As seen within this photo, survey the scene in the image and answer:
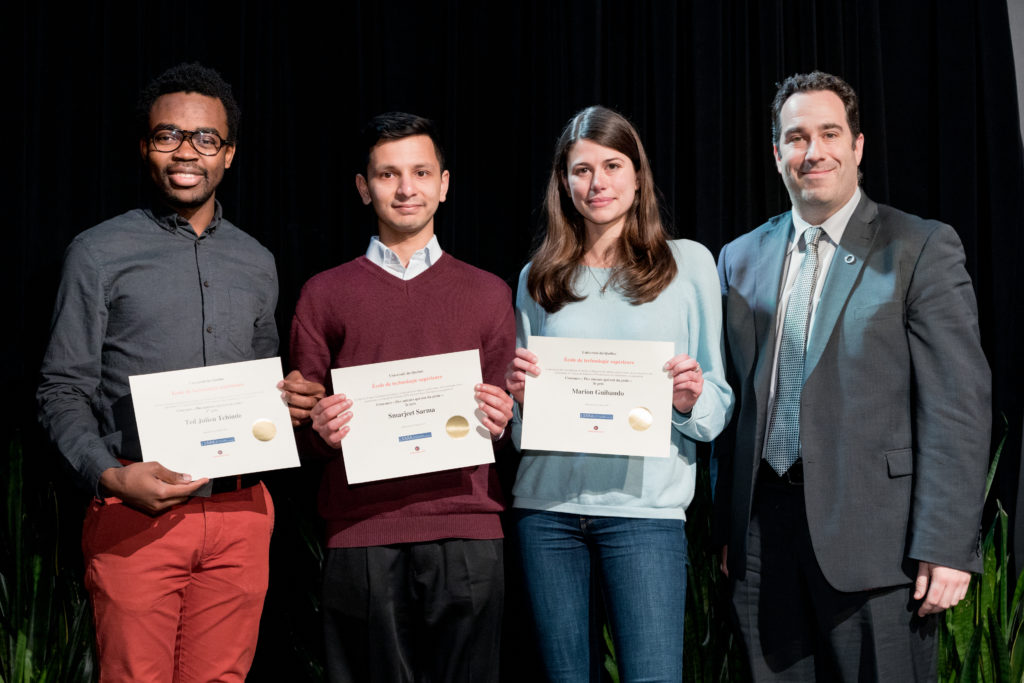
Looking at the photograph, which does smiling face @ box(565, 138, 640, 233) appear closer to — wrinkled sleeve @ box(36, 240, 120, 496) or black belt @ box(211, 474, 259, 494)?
black belt @ box(211, 474, 259, 494)

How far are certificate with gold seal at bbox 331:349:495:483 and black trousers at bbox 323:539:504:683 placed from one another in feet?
0.70

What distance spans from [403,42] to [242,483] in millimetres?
1863

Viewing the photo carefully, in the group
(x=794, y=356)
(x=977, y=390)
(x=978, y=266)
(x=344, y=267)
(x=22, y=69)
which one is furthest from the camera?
(x=978, y=266)

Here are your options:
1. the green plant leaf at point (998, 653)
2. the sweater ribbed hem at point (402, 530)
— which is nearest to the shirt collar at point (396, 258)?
the sweater ribbed hem at point (402, 530)

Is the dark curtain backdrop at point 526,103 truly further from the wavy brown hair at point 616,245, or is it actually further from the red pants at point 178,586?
the red pants at point 178,586

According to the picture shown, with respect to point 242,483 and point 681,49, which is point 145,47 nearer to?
point 242,483

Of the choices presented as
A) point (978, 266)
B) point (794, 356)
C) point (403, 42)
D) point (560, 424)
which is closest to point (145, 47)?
point (403, 42)

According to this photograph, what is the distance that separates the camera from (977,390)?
1.95 meters

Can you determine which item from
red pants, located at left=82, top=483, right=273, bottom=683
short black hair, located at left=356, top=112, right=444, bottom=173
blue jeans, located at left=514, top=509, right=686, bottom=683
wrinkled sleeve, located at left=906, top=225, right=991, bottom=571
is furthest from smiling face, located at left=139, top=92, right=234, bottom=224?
wrinkled sleeve, located at left=906, top=225, right=991, bottom=571

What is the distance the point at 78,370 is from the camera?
2.07 meters

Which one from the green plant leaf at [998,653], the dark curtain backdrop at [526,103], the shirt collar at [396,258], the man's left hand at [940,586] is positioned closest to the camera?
the man's left hand at [940,586]

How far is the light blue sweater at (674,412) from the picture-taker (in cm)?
207

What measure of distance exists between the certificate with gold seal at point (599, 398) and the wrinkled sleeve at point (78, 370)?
1.07m

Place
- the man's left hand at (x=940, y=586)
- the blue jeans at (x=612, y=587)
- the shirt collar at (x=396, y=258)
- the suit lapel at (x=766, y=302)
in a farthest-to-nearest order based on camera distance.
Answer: the shirt collar at (x=396, y=258), the suit lapel at (x=766, y=302), the blue jeans at (x=612, y=587), the man's left hand at (x=940, y=586)
